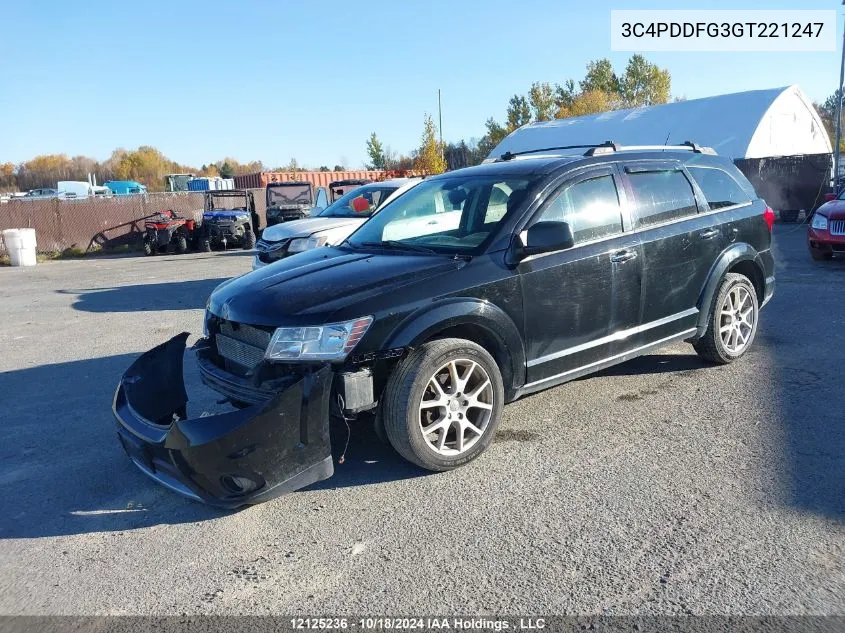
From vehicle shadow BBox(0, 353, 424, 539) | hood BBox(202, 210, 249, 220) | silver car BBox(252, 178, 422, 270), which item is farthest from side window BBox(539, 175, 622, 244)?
hood BBox(202, 210, 249, 220)

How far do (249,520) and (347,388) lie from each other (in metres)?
0.85

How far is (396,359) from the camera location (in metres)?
3.96

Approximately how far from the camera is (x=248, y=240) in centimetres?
2266

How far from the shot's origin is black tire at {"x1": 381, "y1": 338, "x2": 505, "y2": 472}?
390cm

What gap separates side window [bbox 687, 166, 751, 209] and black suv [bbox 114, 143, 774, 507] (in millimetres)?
25

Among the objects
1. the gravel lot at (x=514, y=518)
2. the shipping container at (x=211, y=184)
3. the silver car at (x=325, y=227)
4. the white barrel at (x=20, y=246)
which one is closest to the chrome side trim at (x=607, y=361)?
the gravel lot at (x=514, y=518)

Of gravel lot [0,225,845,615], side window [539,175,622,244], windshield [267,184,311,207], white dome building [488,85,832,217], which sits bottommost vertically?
gravel lot [0,225,845,615]

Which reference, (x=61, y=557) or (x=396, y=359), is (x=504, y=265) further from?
(x=61, y=557)

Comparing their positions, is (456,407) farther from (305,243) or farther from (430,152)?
(430,152)

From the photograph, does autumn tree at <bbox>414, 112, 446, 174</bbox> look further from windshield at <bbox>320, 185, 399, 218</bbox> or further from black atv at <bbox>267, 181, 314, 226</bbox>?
windshield at <bbox>320, 185, 399, 218</bbox>

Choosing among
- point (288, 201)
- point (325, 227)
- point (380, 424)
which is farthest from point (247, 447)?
point (288, 201)

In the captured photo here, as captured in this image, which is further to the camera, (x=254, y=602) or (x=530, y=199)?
(x=530, y=199)

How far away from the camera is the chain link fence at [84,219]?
Result: 75.3ft

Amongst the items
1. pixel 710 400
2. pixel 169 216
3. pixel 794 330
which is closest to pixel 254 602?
pixel 710 400
